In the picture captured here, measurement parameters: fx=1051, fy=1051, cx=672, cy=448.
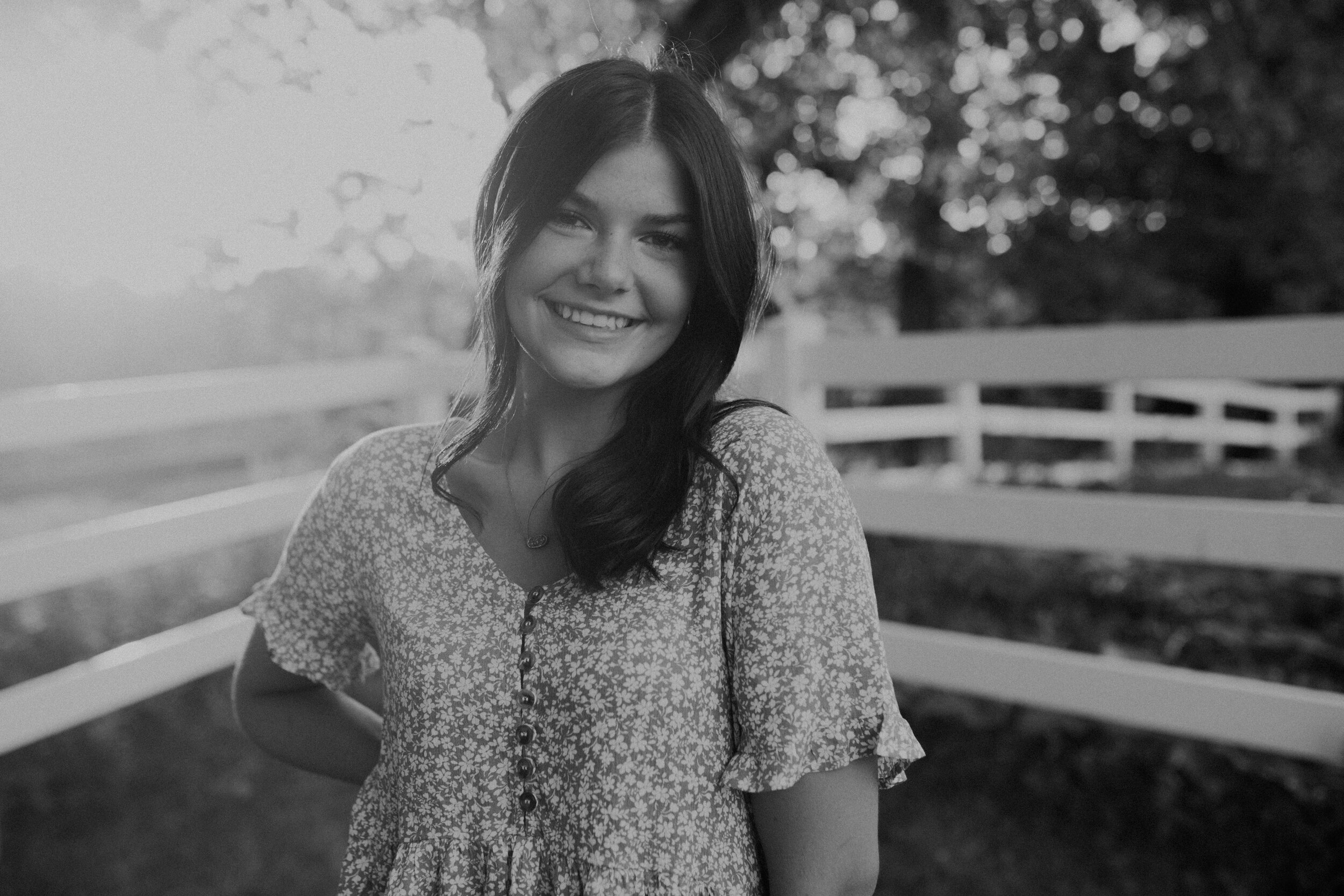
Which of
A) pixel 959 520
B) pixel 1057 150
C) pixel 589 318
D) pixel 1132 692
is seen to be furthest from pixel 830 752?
pixel 1057 150

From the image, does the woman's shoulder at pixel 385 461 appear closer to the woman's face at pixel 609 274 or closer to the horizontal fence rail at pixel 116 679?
the woman's face at pixel 609 274

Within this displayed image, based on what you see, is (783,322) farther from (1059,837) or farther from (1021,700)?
(1059,837)

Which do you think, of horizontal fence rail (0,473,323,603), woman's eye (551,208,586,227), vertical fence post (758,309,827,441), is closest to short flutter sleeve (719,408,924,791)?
woman's eye (551,208,586,227)

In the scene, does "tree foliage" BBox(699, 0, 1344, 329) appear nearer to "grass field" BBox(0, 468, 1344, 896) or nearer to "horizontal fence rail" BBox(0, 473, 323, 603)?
"grass field" BBox(0, 468, 1344, 896)

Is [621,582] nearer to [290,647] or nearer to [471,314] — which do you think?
[290,647]

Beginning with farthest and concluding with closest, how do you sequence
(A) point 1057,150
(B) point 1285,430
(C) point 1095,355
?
(B) point 1285,430
(A) point 1057,150
(C) point 1095,355

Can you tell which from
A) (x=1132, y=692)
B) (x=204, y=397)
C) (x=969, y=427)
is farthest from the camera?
(x=969, y=427)

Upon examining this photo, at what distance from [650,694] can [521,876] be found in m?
0.28

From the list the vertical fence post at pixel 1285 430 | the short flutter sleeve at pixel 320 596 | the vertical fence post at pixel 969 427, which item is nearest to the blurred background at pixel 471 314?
the short flutter sleeve at pixel 320 596

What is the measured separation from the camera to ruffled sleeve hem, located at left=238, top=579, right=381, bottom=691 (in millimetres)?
1553

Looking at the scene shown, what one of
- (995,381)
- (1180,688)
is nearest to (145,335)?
(995,381)

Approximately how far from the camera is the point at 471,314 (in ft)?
11.5

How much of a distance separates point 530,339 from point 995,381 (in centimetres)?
214

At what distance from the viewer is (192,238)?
3523 mm
